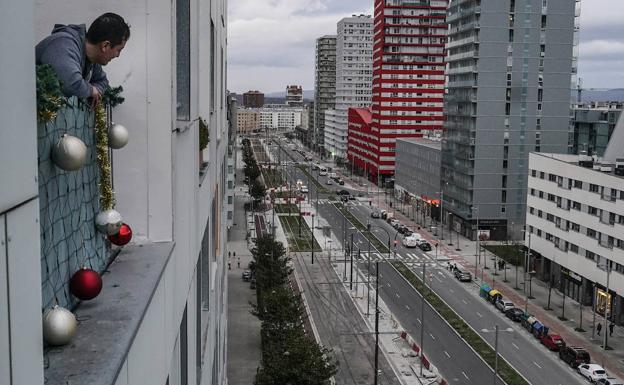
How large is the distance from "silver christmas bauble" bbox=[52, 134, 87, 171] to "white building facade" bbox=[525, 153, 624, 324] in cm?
5590

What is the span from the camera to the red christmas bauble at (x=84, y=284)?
4.65m

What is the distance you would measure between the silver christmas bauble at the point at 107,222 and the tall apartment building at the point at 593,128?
108 m

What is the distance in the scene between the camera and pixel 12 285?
2646 millimetres

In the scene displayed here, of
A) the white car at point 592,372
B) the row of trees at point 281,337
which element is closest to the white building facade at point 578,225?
the white car at point 592,372

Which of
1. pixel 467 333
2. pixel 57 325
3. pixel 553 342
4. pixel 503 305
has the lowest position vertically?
pixel 467 333

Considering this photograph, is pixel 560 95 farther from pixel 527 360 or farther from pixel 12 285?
pixel 12 285

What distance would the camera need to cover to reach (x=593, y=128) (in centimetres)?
11194

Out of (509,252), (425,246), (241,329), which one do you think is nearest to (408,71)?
(425,246)

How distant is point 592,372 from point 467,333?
1135 cm

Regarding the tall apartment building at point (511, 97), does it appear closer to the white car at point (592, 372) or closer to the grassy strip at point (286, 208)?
the grassy strip at point (286, 208)

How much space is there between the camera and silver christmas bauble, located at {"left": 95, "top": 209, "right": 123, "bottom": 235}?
5520 mm

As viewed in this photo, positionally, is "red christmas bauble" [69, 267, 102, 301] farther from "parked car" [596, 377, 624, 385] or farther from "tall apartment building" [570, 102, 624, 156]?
"tall apartment building" [570, 102, 624, 156]

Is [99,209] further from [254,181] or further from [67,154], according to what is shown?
[254,181]

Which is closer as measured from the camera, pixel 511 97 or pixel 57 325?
pixel 57 325
